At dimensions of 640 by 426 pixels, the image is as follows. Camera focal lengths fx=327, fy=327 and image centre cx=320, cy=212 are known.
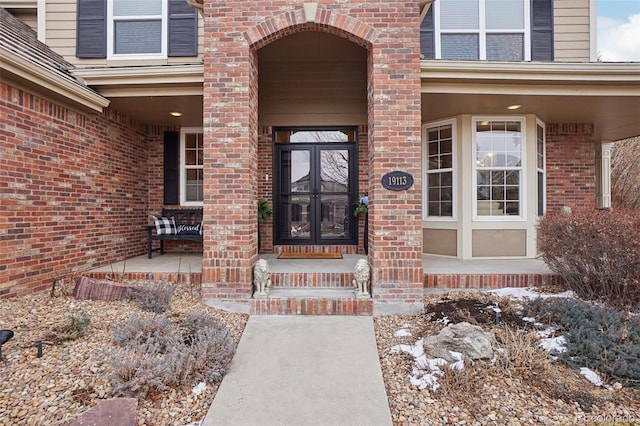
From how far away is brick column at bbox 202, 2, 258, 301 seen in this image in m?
4.02

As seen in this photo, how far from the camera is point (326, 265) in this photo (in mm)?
4883

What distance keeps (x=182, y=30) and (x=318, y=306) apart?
584cm

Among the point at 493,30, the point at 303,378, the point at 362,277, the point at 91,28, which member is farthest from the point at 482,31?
the point at 91,28

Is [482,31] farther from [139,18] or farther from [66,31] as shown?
[66,31]

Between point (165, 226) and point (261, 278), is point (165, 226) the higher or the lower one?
the higher one

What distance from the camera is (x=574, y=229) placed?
396 cm

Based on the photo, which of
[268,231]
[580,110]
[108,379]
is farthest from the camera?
[268,231]

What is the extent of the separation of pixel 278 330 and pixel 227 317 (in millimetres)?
687

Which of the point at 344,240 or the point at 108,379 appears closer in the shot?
the point at 108,379

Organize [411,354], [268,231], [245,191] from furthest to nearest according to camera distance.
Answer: [268,231] < [245,191] < [411,354]

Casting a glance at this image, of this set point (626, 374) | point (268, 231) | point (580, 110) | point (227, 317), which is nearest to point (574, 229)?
point (626, 374)

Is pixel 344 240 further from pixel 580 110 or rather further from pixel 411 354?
pixel 580 110

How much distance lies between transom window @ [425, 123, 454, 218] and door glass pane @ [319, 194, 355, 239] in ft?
5.60

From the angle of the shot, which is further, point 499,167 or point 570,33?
point 570,33
